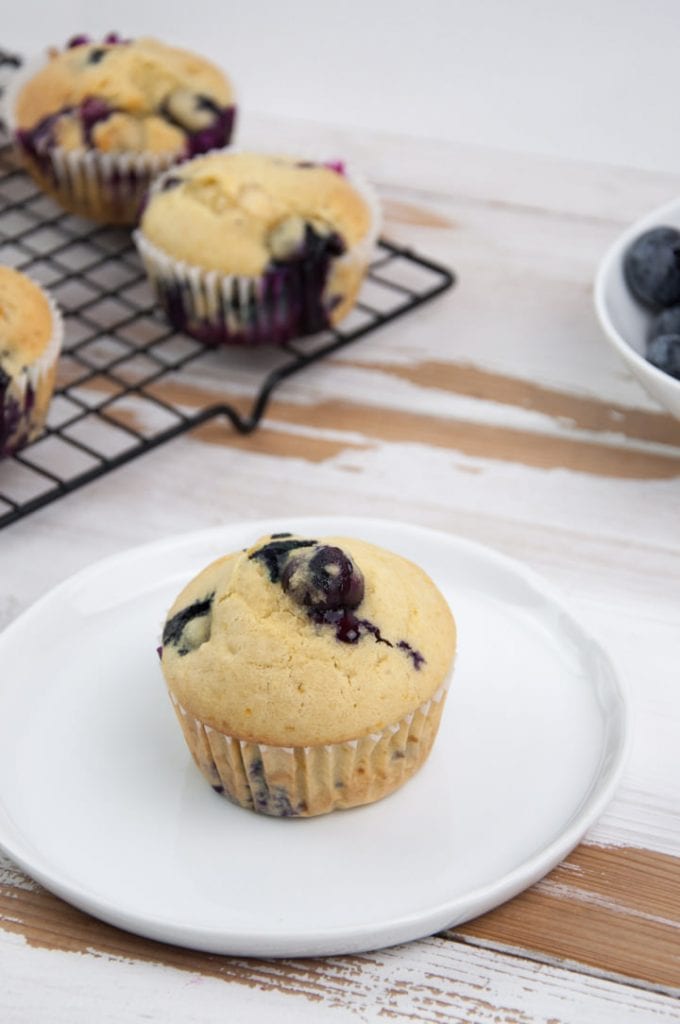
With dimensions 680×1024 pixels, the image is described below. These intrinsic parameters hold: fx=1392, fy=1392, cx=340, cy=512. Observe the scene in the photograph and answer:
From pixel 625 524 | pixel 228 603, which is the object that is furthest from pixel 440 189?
pixel 228 603

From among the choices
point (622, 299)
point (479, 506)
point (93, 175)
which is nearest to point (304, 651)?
point (479, 506)

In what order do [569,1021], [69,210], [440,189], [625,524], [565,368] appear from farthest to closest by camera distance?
1. [440,189]
2. [69,210]
3. [565,368]
4. [625,524]
5. [569,1021]

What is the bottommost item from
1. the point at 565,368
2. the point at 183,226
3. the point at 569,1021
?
the point at 569,1021

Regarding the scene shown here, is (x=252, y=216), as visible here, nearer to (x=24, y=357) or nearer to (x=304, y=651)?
(x=24, y=357)

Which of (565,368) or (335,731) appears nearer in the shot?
(335,731)

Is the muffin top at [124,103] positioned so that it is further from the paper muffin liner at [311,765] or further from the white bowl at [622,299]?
the paper muffin liner at [311,765]

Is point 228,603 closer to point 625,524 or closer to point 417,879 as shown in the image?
point 417,879

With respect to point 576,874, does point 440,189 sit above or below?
above

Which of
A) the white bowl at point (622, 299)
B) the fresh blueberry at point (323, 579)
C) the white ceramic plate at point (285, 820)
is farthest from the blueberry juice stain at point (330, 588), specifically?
the white bowl at point (622, 299)
